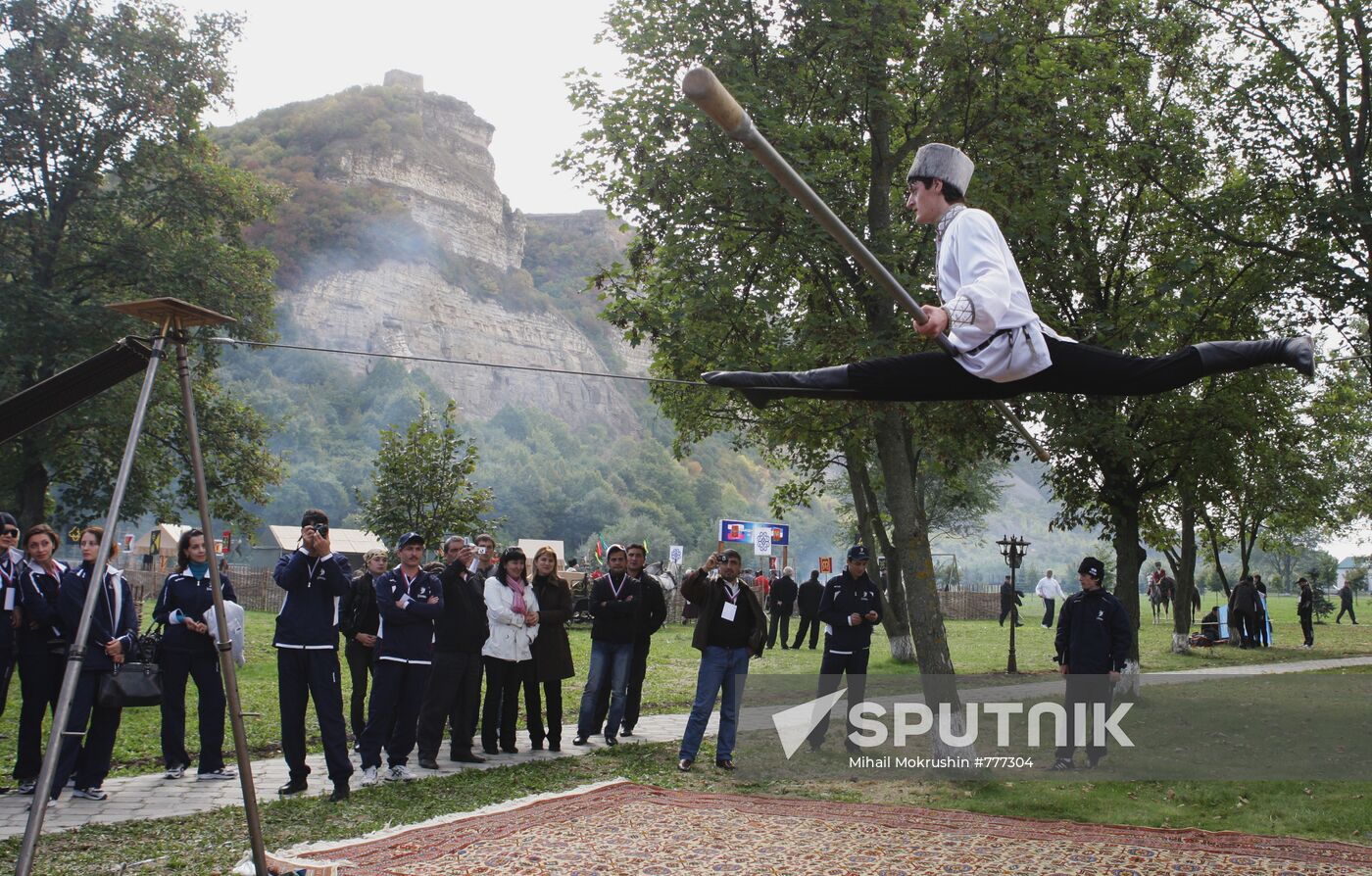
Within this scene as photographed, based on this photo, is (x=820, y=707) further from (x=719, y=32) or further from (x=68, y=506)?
(x=68, y=506)

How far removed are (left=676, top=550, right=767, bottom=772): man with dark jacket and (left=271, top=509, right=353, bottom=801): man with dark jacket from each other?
322cm

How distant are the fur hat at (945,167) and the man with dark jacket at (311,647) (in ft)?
17.2

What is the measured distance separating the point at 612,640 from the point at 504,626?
1.25 meters

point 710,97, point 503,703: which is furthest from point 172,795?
point 710,97

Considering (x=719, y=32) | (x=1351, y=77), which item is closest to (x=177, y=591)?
(x=719, y=32)

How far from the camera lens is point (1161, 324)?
13.9 meters

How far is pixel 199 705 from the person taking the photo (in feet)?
29.6

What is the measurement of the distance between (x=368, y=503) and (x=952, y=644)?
15744 millimetres

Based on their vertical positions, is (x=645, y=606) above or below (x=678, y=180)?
below

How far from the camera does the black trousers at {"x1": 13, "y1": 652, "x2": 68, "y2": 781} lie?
8.38 meters

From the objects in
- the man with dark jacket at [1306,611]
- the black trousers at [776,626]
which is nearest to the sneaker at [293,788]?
the black trousers at [776,626]

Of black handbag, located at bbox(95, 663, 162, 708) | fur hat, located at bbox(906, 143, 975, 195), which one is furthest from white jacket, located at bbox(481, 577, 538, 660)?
fur hat, located at bbox(906, 143, 975, 195)

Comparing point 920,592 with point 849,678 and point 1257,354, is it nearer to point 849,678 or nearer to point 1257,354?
point 849,678

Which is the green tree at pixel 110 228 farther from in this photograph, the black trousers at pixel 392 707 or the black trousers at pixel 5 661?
the black trousers at pixel 392 707
